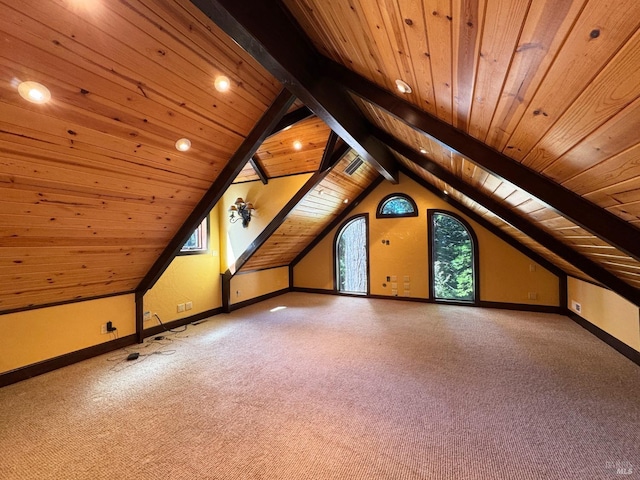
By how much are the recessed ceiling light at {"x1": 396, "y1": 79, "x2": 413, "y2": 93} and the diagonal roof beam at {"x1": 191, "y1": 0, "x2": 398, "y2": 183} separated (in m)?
0.58

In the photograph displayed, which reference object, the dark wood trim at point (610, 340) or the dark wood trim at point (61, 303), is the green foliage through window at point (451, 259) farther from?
the dark wood trim at point (61, 303)

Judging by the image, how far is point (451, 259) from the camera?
16.6 ft

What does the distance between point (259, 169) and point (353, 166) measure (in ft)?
4.73

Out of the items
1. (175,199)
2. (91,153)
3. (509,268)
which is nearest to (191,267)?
(175,199)

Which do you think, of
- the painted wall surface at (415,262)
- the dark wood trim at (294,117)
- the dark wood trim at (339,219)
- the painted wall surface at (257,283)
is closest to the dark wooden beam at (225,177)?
the dark wood trim at (294,117)

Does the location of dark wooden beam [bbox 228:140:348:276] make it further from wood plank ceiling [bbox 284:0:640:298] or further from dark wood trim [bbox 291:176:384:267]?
dark wood trim [bbox 291:176:384:267]

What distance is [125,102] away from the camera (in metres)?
1.70

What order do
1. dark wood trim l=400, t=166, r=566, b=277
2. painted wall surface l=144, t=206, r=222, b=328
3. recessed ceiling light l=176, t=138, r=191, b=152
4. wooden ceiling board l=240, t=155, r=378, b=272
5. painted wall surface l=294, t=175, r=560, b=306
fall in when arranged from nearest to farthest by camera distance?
1. recessed ceiling light l=176, t=138, r=191, b=152
2. painted wall surface l=144, t=206, r=222, b=328
3. wooden ceiling board l=240, t=155, r=378, b=272
4. dark wood trim l=400, t=166, r=566, b=277
5. painted wall surface l=294, t=175, r=560, b=306

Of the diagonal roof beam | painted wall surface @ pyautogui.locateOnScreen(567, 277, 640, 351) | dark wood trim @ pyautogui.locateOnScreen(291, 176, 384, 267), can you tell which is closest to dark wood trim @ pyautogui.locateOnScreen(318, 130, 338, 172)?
the diagonal roof beam

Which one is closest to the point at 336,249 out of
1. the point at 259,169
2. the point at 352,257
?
the point at 352,257

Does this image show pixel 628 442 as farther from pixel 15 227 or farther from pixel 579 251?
pixel 15 227

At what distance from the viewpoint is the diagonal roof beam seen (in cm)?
124

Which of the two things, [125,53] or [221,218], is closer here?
[125,53]

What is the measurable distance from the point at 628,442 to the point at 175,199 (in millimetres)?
3812
